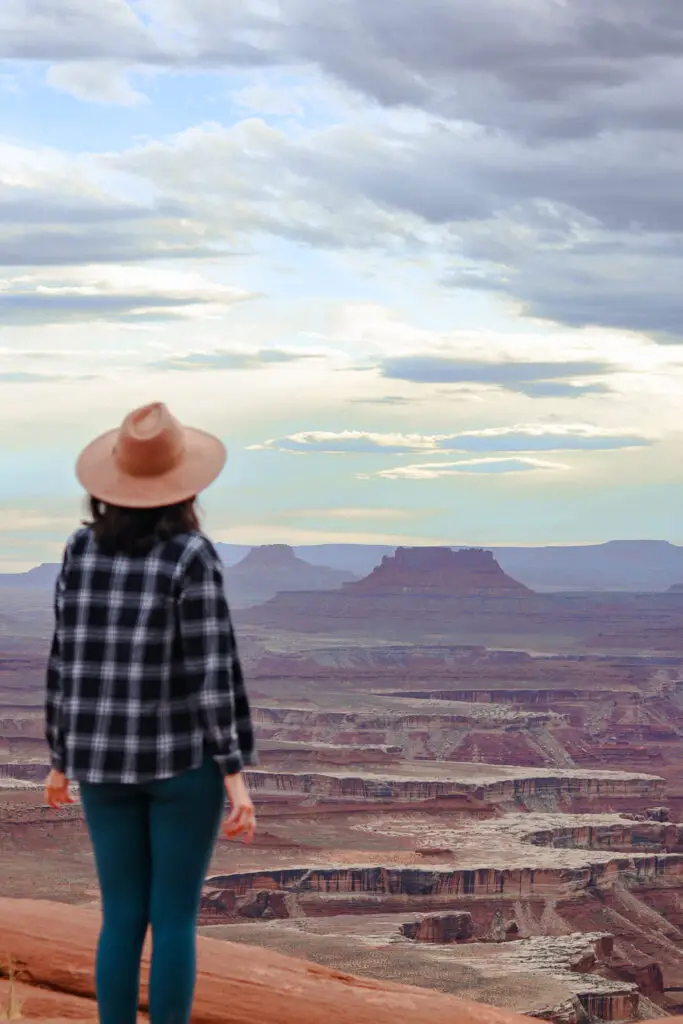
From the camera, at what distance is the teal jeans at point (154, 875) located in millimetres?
3980

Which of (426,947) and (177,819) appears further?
(426,947)

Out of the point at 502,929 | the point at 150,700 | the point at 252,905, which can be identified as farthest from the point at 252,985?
the point at 252,905

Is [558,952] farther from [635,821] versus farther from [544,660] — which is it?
[544,660]

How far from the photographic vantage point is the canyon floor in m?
32.7

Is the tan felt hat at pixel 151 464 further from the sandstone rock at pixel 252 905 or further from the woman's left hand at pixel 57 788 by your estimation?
the sandstone rock at pixel 252 905

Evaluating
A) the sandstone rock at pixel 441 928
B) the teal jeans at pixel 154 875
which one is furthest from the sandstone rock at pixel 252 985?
the sandstone rock at pixel 441 928

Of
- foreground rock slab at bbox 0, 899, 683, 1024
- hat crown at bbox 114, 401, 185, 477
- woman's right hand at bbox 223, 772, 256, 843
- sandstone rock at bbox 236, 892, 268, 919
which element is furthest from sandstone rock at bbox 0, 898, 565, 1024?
sandstone rock at bbox 236, 892, 268, 919

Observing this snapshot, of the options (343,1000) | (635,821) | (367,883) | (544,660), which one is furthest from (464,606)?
(343,1000)

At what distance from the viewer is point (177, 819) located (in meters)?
3.98

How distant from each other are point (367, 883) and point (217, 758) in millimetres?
44889

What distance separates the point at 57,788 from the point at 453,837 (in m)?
54.3

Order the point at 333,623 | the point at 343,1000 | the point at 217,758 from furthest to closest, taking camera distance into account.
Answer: the point at 333,623 → the point at 343,1000 → the point at 217,758

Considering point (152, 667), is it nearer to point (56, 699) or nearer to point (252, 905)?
point (56, 699)

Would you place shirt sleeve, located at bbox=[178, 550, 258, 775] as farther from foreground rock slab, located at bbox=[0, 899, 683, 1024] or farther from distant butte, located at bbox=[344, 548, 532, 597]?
distant butte, located at bbox=[344, 548, 532, 597]
